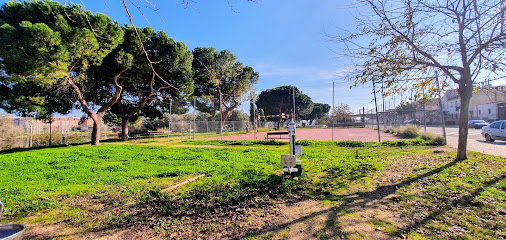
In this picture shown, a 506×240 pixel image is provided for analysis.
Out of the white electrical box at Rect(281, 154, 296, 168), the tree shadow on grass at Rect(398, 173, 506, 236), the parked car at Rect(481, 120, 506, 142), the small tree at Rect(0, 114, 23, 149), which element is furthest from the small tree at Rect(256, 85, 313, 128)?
the tree shadow on grass at Rect(398, 173, 506, 236)

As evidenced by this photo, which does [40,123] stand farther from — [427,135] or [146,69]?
[427,135]

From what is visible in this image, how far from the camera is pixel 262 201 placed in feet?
11.6

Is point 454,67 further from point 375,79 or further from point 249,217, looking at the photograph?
point 249,217

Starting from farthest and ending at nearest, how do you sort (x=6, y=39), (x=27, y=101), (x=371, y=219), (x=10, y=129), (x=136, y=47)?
1. (x=10, y=129)
2. (x=136, y=47)
3. (x=27, y=101)
4. (x=6, y=39)
5. (x=371, y=219)

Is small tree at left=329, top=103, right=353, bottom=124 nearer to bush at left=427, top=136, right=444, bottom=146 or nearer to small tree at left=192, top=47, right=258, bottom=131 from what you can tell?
small tree at left=192, top=47, right=258, bottom=131

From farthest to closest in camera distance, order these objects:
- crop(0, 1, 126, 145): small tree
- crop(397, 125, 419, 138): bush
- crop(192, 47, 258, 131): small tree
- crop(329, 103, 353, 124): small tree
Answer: crop(329, 103, 353, 124): small tree → crop(192, 47, 258, 131): small tree → crop(397, 125, 419, 138): bush → crop(0, 1, 126, 145): small tree

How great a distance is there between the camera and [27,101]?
1505cm

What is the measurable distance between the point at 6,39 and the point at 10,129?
13.7m

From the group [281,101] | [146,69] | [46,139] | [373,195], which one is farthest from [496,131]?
[281,101]

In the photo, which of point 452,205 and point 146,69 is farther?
point 146,69

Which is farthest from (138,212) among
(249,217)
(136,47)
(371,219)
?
(136,47)

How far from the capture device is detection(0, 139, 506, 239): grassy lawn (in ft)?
→ 8.68

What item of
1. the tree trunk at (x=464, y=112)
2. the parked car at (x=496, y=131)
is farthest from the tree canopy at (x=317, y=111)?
the tree trunk at (x=464, y=112)

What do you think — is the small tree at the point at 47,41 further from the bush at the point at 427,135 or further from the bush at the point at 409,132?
the bush at the point at 409,132
